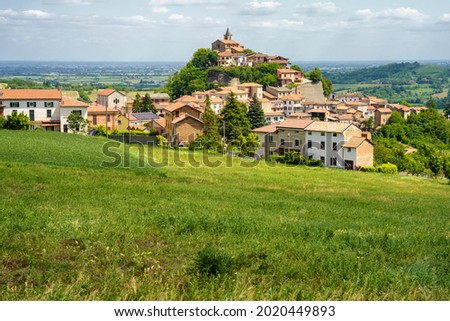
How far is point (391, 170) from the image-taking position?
52.4 meters

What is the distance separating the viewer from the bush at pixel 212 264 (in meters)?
7.89

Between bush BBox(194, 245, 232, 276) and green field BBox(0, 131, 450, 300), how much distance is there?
0.02m

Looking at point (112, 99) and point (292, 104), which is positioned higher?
point (112, 99)

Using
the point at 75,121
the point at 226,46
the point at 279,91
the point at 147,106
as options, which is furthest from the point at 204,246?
the point at 226,46

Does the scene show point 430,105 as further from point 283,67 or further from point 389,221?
point 389,221

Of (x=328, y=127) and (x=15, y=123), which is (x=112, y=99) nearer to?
(x=328, y=127)

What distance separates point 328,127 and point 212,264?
49506 millimetres

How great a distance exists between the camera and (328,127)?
56125 mm

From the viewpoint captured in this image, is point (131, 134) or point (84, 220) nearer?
point (84, 220)

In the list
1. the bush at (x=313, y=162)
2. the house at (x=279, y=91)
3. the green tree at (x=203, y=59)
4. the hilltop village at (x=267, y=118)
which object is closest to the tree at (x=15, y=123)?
the hilltop village at (x=267, y=118)

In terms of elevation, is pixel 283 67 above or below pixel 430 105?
above

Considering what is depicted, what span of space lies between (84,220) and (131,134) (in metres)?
51.1

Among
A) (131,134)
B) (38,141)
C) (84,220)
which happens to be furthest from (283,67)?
(84,220)
